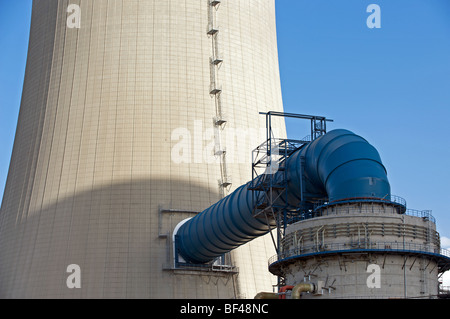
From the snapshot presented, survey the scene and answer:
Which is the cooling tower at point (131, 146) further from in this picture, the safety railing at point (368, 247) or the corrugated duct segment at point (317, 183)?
the safety railing at point (368, 247)

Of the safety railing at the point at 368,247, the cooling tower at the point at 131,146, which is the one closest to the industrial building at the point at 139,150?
the cooling tower at the point at 131,146

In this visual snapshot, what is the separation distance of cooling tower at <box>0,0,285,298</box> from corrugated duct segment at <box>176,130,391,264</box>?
4.31m

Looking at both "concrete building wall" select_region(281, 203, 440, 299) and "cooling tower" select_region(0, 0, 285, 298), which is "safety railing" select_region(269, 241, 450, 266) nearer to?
"concrete building wall" select_region(281, 203, 440, 299)

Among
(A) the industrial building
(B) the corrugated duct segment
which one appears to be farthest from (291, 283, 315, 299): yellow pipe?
(A) the industrial building

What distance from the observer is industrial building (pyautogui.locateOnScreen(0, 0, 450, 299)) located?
29.5 metres

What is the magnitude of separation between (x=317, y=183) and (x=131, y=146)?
13.2m

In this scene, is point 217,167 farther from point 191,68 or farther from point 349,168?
point 349,168

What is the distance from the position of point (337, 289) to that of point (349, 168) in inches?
127

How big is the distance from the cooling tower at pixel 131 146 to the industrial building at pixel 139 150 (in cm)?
6

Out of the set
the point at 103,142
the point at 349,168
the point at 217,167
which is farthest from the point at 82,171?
the point at 349,168

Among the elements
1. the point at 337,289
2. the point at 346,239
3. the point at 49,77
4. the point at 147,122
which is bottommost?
the point at 337,289

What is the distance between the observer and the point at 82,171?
1200 inches

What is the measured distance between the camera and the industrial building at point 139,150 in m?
29.5

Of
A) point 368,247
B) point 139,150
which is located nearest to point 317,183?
point 368,247
